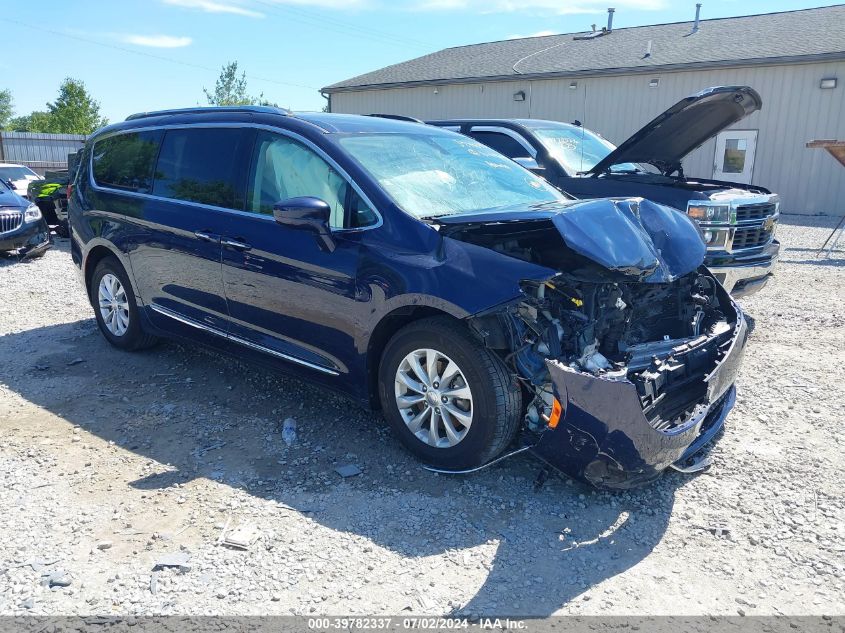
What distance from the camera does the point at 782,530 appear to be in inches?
126

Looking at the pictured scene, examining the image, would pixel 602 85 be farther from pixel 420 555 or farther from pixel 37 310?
pixel 420 555

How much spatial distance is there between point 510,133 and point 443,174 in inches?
155

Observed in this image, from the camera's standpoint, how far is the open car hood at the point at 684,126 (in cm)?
629

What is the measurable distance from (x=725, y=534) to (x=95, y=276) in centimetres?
512

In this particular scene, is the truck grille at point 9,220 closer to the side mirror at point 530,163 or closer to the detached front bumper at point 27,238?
the detached front bumper at point 27,238

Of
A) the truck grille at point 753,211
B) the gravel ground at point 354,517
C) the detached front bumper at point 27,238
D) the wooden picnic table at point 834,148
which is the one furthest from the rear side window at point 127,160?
the wooden picnic table at point 834,148

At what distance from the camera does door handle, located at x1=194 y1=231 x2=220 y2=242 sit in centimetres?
443

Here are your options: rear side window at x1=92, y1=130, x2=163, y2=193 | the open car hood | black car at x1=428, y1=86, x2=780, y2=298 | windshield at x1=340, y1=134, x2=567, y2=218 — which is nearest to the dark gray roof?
the open car hood

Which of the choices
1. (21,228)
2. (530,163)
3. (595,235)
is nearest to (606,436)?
(595,235)

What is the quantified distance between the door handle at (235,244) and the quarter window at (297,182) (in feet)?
0.76

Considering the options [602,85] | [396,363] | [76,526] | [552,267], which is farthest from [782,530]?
[602,85]

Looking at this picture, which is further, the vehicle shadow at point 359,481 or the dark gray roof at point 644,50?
the dark gray roof at point 644,50

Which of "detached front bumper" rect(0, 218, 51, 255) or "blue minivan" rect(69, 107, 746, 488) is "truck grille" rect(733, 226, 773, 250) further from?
"detached front bumper" rect(0, 218, 51, 255)

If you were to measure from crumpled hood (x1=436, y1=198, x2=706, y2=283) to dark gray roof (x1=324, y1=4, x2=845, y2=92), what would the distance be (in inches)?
649
